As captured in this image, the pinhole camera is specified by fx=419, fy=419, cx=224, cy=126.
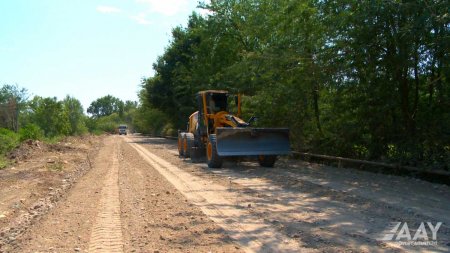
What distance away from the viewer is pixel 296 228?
22.2ft

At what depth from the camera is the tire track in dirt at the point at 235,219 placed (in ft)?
19.2

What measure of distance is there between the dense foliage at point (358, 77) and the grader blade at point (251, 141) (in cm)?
204

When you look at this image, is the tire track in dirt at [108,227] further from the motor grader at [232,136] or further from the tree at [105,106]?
the tree at [105,106]

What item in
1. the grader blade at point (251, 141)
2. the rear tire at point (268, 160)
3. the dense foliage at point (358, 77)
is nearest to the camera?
the dense foliage at point (358, 77)

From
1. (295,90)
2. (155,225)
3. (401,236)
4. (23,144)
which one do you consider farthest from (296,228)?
(23,144)

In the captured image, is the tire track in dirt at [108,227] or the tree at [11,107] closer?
the tire track in dirt at [108,227]

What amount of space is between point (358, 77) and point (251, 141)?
14.4ft

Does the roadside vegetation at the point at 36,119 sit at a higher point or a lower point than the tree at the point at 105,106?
lower

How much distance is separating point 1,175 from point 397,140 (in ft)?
46.3

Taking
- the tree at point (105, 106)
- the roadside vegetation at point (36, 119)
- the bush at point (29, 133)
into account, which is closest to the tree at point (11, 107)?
the roadside vegetation at point (36, 119)

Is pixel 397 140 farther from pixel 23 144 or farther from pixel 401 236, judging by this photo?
pixel 23 144

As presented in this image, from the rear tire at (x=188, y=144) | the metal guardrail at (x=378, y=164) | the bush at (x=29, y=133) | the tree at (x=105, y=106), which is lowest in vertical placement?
the metal guardrail at (x=378, y=164)

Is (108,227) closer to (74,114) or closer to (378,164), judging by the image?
(378,164)

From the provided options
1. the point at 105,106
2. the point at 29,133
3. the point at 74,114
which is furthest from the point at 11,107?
the point at 105,106
